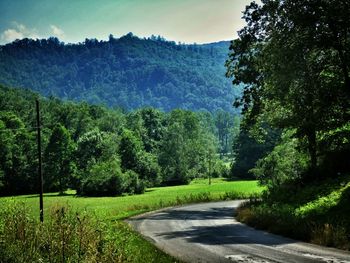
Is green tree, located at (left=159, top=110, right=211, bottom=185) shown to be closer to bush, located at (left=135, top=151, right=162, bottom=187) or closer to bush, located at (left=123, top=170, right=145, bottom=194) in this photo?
bush, located at (left=135, top=151, right=162, bottom=187)

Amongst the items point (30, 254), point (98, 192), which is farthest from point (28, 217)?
point (98, 192)

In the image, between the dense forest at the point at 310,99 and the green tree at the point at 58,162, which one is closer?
the dense forest at the point at 310,99

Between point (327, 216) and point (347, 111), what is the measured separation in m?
6.42

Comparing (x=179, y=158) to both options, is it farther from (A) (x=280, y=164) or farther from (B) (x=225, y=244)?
(B) (x=225, y=244)

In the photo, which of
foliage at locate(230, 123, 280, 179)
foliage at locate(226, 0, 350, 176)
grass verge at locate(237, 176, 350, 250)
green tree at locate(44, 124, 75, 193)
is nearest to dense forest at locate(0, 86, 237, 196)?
green tree at locate(44, 124, 75, 193)

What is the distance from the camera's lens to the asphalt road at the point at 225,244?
1756 cm

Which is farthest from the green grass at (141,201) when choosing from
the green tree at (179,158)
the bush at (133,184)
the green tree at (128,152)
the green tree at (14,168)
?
the green tree at (179,158)

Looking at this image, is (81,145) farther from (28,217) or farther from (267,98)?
(28,217)

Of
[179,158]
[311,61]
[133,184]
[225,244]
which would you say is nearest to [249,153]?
[179,158]

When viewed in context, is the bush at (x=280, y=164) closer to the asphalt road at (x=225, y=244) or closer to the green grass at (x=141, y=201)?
the green grass at (x=141, y=201)

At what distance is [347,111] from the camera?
83.4 feet

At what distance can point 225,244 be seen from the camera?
21594 millimetres

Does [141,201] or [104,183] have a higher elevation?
[104,183]

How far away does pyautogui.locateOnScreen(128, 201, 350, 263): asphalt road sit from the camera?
1756 cm
